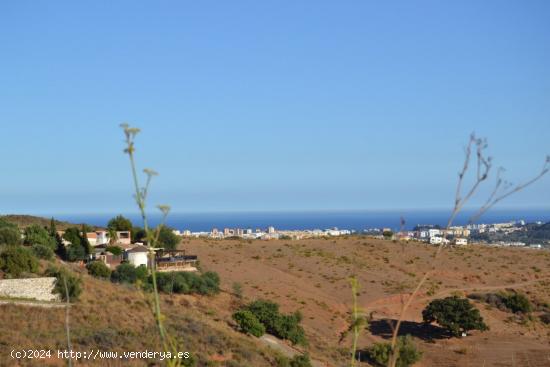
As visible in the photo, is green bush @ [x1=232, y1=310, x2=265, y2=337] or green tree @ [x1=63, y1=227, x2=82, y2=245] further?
green tree @ [x1=63, y1=227, x2=82, y2=245]

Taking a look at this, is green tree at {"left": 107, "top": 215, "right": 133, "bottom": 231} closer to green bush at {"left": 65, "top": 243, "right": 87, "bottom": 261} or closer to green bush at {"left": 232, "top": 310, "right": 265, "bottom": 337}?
green bush at {"left": 65, "top": 243, "right": 87, "bottom": 261}

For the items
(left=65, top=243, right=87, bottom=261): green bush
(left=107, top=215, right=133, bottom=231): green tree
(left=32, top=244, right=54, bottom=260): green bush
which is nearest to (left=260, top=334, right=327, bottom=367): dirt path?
(left=32, top=244, right=54, bottom=260): green bush

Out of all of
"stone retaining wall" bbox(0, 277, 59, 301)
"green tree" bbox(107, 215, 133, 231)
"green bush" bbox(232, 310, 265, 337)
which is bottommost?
"green bush" bbox(232, 310, 265, 337)

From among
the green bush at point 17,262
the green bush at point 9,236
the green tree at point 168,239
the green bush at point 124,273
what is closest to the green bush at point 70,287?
the green bush at point 17,262

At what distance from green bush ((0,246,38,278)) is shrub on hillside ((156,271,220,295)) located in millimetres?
5590

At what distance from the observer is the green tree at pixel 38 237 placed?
113 feet

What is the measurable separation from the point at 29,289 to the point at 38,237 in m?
11.6

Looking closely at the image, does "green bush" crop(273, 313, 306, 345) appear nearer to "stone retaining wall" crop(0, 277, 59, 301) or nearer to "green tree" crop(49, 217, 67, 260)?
"stone retaining wall" crop(0, 277, 59, 301)

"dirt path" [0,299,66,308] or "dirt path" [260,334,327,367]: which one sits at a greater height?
"dirt path" [0,299,66,308]

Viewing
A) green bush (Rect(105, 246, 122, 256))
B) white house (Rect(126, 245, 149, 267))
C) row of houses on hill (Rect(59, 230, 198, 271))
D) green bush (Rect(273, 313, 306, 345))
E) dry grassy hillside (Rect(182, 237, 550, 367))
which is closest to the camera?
green bush (Rect(273, 313, 306, 345))

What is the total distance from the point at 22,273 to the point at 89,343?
35.4 ft

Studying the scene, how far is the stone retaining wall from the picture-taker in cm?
2370

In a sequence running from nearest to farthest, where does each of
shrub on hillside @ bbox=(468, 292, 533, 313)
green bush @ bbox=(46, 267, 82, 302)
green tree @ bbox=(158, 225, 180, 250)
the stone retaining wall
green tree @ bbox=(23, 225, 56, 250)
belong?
green bush @ bbox=(46, 267, 82, 302), the stone retaining wall, green tree @ bbox=(23, 225, 56, 250), shrub on hillside @ bbox=(468, 292, 533, 313), green tree @ bbox=(158, 225, 180, 250)

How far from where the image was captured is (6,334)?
17.6m
